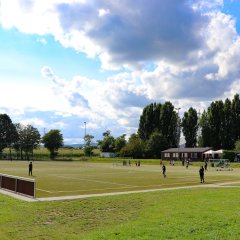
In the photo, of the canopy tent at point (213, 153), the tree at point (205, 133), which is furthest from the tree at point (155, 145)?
the canopy tent at point (213, 153)

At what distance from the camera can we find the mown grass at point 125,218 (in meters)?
13.8

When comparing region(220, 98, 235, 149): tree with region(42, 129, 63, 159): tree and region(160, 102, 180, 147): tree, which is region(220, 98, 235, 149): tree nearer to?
region(160, 102, 180, 147): tree

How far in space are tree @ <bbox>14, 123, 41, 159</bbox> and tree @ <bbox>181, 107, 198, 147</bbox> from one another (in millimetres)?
54909

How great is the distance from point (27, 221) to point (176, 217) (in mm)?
6228

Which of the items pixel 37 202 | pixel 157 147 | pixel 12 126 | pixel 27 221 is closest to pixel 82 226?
pixel 27 221

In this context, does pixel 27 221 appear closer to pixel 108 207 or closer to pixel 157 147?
pixel 108 207

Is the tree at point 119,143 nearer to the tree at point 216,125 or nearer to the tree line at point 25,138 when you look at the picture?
the tree line at point 25,138

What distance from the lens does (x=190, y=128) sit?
122188mm

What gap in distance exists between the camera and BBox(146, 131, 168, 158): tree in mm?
118250

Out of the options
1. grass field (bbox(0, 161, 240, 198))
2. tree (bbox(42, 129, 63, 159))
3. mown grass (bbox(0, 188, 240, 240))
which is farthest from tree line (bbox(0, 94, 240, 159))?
mown grass (bbox(0, 188, 240, 240))

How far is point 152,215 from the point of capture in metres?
17.4

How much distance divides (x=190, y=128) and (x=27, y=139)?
5901cm

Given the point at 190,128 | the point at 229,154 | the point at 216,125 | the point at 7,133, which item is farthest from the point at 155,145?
the point at 7,133

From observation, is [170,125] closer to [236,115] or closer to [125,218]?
[236,115]
